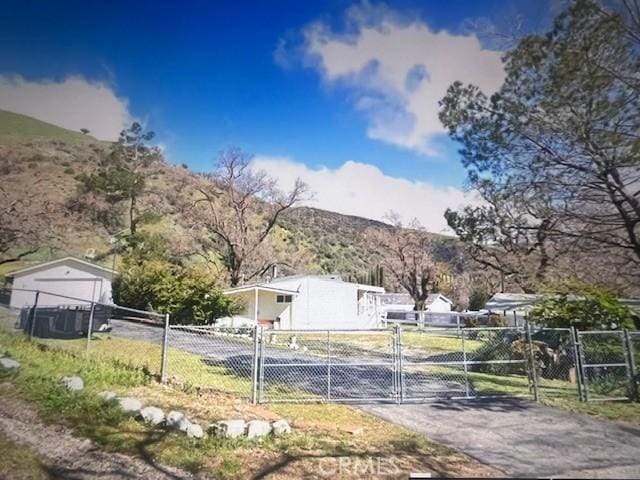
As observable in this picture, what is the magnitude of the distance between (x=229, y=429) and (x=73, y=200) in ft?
110

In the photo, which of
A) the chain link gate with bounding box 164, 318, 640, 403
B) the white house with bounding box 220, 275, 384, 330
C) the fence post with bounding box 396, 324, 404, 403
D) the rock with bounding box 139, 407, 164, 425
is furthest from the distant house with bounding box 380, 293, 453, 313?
the rock with bounding box 139, 407, 164, 425

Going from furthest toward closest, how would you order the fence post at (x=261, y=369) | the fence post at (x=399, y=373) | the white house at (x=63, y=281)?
the white house at (x=63, y=281) → the fence post at (x=399, y=373) → the fence post at (x=261, y=369)

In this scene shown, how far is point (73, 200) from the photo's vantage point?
31.8m

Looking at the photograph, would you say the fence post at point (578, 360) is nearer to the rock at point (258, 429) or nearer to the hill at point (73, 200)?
the rock at point (258, 429)

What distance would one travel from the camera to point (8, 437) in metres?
4.51

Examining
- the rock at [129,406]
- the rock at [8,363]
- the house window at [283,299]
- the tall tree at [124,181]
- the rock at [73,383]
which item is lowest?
the rock at [129,406]

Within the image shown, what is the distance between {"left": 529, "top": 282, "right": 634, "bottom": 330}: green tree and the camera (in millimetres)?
10383

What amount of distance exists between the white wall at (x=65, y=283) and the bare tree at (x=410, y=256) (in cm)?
2503

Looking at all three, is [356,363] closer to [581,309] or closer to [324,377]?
[324,377]

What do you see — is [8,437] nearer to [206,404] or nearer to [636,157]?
[206,404]

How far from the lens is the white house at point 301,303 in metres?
23.6

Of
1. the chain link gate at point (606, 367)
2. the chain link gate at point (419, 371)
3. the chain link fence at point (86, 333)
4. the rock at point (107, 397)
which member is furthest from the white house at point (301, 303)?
the rock at point (107, 397)

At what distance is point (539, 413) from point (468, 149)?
5.50 m

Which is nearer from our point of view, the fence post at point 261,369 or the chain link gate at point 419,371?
the fence post at point 261,369
